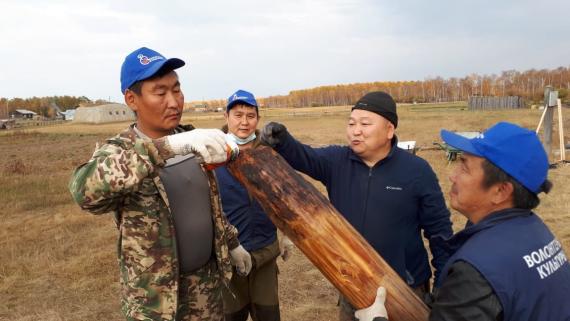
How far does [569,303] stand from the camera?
4.88ft

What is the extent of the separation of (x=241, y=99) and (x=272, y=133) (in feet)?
3.41

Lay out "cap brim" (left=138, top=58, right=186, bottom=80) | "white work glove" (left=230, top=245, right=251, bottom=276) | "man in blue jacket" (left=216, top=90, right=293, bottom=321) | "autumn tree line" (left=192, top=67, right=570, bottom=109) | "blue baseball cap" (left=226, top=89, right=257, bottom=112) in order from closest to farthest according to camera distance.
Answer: "cap brim" (left=138, top=58, right=186, bottom=80) < "white work glove" (left=230, top=245, right=251, bottom=276) < "man in blue jacket" (left=216, top=90, right=293, bottom=321) < "blue baseball cap" (left=226, top=89, right=257, bottom=112) < "autumn tree line" (left=192, top=67, right=570, bottom=109)

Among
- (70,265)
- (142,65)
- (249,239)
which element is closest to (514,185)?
(142,65)

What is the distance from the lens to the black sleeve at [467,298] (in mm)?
1365

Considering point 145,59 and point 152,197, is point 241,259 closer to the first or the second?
point 152,197

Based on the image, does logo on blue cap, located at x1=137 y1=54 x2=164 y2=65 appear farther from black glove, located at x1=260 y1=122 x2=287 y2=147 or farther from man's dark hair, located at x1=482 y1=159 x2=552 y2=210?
man's dark hair, located at x1=482 y1=159 x2=552 y2=210

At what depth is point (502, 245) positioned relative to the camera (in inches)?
57.2

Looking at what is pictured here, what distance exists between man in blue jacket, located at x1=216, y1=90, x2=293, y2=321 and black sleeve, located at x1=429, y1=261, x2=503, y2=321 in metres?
1.96

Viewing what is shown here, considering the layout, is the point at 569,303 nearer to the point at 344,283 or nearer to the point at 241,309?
the point at 344,283

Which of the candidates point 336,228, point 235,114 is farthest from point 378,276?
point 235,114

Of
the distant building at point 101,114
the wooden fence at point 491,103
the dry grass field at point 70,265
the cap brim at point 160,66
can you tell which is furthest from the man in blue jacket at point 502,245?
the distant building at point 101,114

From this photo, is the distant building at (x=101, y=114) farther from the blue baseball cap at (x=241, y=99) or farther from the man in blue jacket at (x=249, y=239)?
the man in blue jacket at (x=249, y=239)

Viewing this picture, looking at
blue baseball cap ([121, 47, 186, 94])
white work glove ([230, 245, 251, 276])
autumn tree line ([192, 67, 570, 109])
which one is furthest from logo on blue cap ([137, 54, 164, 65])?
autumn tree line ([192, 67, 570, 109])

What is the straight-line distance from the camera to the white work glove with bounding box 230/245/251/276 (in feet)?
9.07
